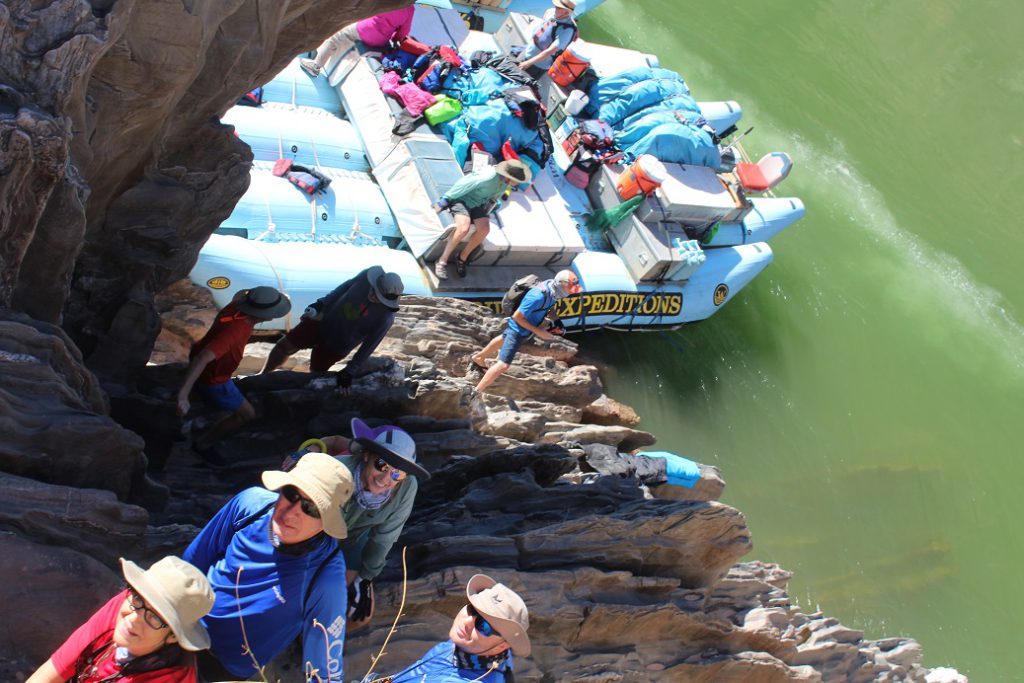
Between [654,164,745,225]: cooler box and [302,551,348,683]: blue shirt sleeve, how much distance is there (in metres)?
11.2

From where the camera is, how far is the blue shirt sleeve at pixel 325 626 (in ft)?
14.2

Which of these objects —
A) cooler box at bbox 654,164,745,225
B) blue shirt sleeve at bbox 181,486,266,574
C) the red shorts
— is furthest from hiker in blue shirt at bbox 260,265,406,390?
cooler box at bbox 654,164,745,225

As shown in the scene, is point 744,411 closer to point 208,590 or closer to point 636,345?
point 636,345

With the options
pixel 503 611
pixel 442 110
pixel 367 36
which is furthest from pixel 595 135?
pixel 503 611

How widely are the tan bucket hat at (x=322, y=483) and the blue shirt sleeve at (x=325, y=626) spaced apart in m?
0.34

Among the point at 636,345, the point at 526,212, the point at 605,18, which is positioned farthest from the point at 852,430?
the point at 605,18

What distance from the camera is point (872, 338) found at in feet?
57.9

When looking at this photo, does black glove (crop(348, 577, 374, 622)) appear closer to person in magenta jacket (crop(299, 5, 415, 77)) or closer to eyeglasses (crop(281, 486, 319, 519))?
eyeglasses (crop(281, 486, 319, 519))

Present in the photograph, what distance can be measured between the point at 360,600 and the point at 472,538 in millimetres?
1591

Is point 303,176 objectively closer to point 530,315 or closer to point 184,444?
point 530,315

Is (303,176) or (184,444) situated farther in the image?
(303,176)

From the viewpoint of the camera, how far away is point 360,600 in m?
5.22

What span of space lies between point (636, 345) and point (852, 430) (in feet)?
14.0

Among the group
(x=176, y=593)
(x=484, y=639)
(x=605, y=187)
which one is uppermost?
(x=176, y=593)
